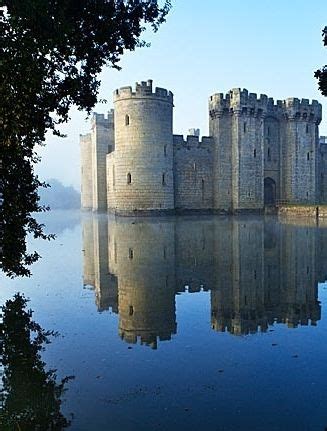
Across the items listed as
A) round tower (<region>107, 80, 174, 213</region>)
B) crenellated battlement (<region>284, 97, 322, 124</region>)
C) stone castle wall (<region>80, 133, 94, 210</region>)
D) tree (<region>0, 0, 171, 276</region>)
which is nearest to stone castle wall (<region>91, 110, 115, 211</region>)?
stone castle wall (<region>80, 133, 94, 210</region>)

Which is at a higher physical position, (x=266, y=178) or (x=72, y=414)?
(x=266, y=178)

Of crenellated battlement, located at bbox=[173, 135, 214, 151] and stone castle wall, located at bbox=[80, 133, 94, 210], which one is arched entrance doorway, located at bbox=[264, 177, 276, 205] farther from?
stone castle wall, located at bbox=[80, 133, 94, 210]

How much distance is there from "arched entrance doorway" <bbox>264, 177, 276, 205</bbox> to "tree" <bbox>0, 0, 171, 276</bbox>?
119ft

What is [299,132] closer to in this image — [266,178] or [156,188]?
[266,178]

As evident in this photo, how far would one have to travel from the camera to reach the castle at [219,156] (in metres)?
35.7

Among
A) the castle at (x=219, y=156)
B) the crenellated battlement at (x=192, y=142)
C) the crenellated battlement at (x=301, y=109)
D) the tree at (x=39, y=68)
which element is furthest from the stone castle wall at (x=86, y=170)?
the tree at (x=39, y=68)

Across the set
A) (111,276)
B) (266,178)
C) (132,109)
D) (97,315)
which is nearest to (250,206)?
(266,178)

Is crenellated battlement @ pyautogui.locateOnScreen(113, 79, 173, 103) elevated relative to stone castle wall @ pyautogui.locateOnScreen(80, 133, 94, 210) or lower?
elevated

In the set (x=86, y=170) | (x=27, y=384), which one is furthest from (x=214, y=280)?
(x=86, y=170)

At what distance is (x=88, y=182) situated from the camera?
61.8 meters

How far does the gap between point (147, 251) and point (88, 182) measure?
49682 mm

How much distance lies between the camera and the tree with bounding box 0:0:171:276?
5.36m

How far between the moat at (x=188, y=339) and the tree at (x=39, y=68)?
207cm

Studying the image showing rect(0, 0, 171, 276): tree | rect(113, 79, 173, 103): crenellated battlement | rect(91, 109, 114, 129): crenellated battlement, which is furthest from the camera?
rect(91, 109, 114, 129): crenellated battlement
